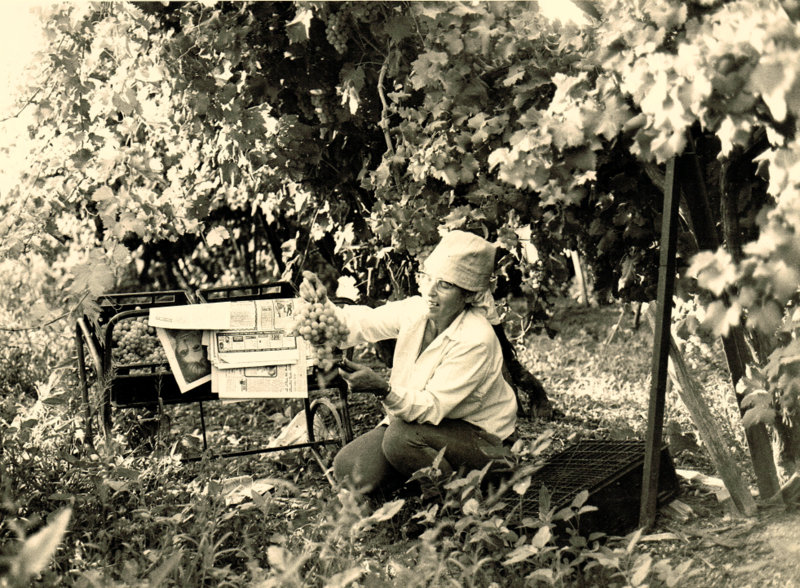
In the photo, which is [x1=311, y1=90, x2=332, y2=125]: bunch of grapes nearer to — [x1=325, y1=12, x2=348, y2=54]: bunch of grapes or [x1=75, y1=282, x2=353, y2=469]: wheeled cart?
[x1=325, y1=12, x2=348, y2=54]: bunch of grapes

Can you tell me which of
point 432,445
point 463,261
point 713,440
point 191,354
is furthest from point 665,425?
point 191,354

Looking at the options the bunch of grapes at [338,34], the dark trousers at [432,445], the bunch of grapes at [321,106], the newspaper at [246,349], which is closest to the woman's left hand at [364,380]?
the dark trousers at [432,445]

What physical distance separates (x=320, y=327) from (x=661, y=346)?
1.21m

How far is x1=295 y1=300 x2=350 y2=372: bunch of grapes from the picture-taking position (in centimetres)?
364

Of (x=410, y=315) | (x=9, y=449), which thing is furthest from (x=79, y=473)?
(x=410, y=315)

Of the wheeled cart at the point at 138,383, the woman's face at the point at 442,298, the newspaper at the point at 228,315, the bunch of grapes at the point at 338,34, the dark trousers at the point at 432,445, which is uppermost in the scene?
the bunch of grapes at the point at 338,34

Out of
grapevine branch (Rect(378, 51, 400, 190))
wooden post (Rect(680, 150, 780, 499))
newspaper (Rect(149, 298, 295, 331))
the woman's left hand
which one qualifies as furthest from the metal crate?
grapevine branch (Rect(378, 51, 400, 190))

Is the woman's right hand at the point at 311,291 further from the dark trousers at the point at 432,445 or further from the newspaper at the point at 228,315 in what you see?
the dark trousers at the point at 432,445

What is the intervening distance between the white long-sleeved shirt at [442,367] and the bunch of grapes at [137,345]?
3.44ft

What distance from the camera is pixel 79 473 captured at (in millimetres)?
3594

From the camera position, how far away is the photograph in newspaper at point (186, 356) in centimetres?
412

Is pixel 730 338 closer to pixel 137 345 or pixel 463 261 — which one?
pixel 463 261

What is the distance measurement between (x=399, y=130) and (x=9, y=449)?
6.82 ft

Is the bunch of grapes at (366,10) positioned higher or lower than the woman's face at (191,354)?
higher
